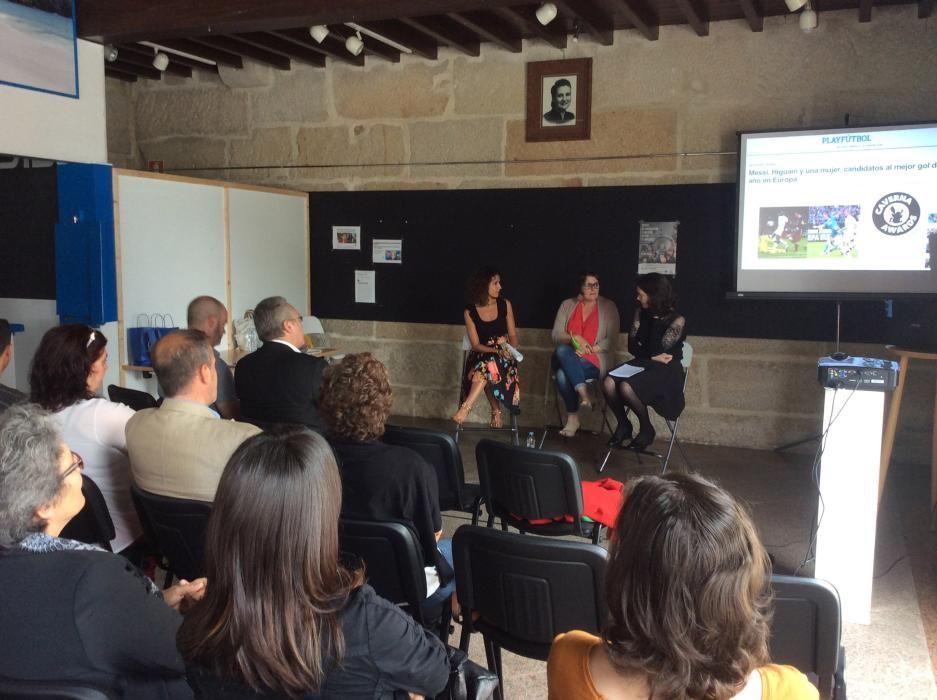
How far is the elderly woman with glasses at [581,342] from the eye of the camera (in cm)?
618

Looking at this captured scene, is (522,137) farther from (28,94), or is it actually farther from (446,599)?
(446,599)

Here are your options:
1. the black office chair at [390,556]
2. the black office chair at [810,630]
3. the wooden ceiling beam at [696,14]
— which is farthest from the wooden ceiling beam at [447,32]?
the black office chair at [810,630]

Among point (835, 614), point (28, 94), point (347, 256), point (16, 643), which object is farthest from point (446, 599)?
point (347, 256)

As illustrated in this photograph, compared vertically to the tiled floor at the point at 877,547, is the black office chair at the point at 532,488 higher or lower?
higher

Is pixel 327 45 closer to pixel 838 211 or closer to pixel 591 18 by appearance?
pixel 591 18

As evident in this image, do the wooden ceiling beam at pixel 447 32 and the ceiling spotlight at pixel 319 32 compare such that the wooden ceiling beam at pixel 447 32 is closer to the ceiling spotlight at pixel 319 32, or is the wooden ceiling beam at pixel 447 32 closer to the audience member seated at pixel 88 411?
the ceiling spotlight at pixel 319 32

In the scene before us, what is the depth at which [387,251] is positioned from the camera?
7.25 meters

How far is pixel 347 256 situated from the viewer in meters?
7.45

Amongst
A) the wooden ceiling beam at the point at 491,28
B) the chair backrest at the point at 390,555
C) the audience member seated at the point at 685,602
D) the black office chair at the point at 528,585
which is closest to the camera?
the audience member seated at the point at 685,602

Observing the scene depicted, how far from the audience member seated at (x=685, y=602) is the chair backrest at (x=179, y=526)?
4.58 feet

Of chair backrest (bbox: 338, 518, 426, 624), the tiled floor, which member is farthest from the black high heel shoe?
chair backrest (bbox: 338, 518, 426, 624)

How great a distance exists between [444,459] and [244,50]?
4913mm

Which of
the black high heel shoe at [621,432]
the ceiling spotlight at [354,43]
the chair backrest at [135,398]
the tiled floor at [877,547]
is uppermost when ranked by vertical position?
the ceiling spotlight at [354,43]

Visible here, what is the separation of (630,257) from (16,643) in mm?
5557
